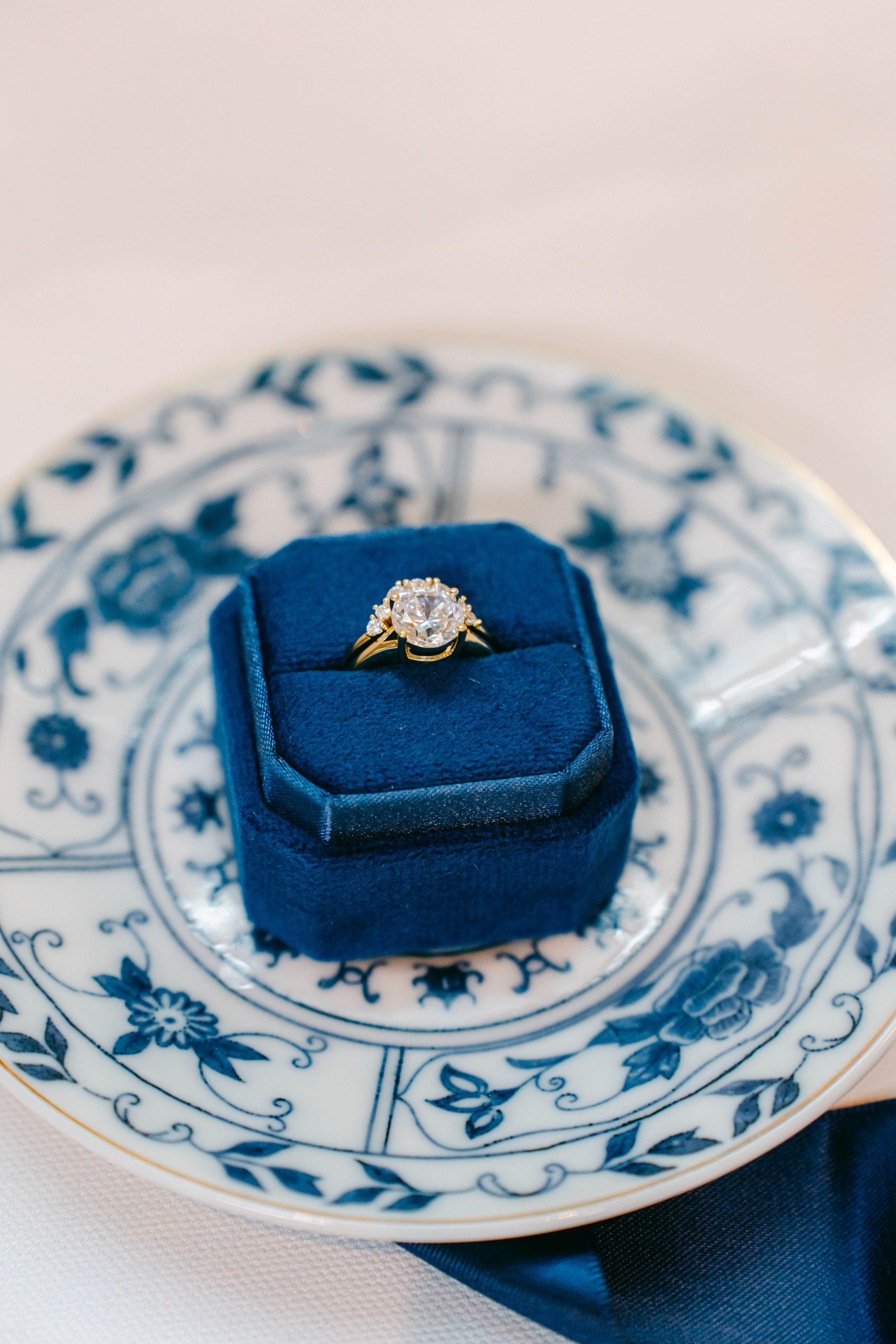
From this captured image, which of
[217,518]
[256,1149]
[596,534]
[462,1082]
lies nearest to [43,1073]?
[256,1149]

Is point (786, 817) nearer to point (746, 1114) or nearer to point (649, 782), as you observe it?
point (649, 782)

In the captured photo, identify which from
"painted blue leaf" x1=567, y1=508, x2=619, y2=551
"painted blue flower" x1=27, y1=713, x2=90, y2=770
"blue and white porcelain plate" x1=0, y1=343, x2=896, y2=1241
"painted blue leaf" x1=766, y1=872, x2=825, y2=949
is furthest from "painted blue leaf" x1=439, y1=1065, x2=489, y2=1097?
"painted blue leaf" x1=567, y1=508, x2=619, y2=551

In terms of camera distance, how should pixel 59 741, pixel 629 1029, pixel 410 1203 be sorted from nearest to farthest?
pixel 410 1203
pixel 629 1029
pixel 59 741

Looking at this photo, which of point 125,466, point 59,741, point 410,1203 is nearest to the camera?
point 410,1203

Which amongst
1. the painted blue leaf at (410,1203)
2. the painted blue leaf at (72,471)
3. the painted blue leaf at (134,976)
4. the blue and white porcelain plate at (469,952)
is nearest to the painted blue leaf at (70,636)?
the blue and white porcelain plate at (469,952)

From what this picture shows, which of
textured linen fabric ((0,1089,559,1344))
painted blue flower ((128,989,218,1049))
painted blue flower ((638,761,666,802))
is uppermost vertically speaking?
painted blue flower ((638,761,666,802))

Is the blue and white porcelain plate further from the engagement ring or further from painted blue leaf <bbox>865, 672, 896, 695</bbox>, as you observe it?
the engagement ring
